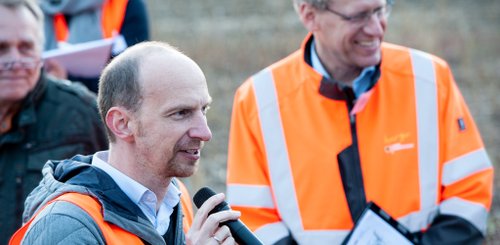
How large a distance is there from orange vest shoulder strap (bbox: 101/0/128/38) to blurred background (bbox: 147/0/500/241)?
320 centimetres

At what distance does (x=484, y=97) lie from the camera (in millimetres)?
11484

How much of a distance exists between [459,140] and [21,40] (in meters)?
2.03

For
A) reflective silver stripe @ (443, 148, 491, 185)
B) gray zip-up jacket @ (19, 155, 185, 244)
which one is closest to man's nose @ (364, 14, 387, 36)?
reflective silver stripe @ (443, 148, 491, 185)

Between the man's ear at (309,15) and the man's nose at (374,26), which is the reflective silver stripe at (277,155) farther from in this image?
the man's nose at (374,26)

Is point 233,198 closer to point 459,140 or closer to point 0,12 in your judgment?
point 459,140

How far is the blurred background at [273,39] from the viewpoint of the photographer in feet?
35.4

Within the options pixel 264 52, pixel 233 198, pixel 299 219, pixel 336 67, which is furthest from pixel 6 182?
pixel 264 52

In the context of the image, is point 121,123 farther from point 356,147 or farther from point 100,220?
point 356,147

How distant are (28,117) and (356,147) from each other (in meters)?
1.50

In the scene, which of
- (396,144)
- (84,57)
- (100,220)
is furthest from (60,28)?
(100,220)

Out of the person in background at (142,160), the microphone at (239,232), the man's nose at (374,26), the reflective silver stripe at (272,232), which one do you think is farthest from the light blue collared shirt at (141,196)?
the man's nose at (374,26)

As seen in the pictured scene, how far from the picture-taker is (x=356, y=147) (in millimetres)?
→ 4309

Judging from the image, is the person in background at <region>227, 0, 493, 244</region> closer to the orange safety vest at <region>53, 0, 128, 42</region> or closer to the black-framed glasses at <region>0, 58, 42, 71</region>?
the black-framed glasses at <region>0, 58, 42, 71</region>

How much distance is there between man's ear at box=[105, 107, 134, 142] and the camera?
3119 mm
